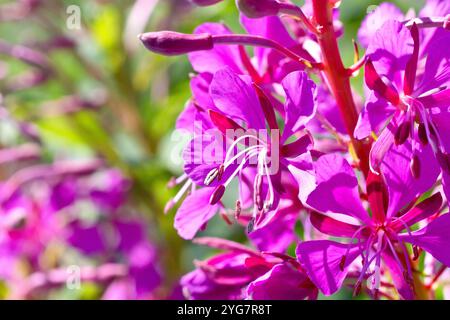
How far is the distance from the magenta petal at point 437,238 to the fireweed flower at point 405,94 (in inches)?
3.1

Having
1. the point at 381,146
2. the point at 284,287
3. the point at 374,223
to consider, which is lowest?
the point at 284,287

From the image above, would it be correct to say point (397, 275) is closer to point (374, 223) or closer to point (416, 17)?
point (374, 223)

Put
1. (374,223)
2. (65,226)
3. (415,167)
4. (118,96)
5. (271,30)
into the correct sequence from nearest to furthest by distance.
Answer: (415,167), (374,223), (271,30), (65,226), (118,96)

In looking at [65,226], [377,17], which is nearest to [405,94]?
[377,17]

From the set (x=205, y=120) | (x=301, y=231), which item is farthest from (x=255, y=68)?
(x=301, y=231)

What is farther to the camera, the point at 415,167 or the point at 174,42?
the point at 174,42

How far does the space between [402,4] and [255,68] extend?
1440 millimetres

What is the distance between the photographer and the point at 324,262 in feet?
3.71

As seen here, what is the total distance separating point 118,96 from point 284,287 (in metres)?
1.55

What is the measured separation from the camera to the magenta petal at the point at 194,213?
1.27 metres

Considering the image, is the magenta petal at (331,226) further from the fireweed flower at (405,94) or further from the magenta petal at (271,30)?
the magenta petal at (271,30)

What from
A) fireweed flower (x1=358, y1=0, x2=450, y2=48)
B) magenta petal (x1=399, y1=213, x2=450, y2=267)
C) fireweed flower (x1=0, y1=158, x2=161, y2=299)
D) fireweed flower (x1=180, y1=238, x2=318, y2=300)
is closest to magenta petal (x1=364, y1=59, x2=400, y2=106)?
fireweed flower (x1=358, y1=0, x2=450, y2=48)

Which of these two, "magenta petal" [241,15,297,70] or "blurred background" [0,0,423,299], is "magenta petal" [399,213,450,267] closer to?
"magenta petal" [241,15,297,70]

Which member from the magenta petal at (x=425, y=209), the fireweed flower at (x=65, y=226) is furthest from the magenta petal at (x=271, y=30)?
the fireweed flower at (x=65, y=226)
